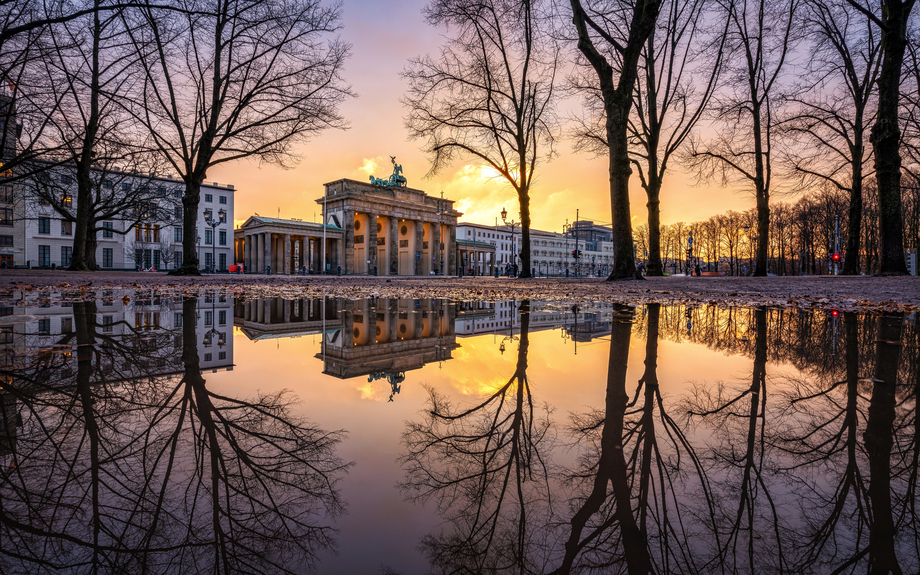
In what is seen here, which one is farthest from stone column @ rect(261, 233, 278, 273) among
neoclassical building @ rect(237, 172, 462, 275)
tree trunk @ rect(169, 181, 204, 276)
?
tree trunk @ rect(169, 181, 204, 276)

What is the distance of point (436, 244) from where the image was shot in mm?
67812

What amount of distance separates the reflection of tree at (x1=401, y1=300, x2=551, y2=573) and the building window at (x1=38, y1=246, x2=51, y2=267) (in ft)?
231

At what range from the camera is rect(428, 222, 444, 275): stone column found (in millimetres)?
67062

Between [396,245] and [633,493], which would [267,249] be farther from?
[633,493]

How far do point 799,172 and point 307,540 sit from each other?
28370 mm

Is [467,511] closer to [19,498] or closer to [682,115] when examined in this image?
[19,498]

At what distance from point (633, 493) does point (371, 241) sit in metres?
60.4

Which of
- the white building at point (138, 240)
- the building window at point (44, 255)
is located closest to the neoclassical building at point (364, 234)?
the white building at point (138, 240)

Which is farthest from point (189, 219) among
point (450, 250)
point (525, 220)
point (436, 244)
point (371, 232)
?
point (450, 250)

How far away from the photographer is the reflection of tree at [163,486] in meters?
0.71

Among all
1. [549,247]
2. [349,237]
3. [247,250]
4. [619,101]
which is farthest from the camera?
[549,247]

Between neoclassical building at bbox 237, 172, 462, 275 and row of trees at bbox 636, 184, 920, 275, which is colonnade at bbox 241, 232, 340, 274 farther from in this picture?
row of trees at bbox 636, 184, 920, 275

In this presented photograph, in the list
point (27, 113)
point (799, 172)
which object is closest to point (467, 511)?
point (27, 113)

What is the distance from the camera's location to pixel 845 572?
700mm
